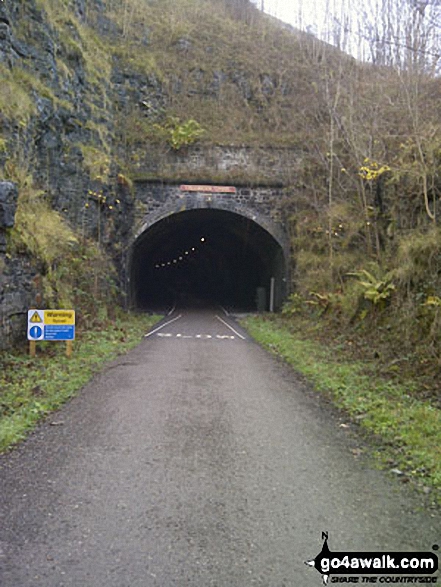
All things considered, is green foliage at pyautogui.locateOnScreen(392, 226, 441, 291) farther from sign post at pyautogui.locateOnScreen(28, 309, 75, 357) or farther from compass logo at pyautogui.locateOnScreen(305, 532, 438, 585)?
compass logo at pyautogui.locateOnScreen(305, 532, 438, 585)

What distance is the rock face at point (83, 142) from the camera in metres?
11.8

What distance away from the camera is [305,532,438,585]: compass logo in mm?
3213

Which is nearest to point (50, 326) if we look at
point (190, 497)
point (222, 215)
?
point (190, 497)

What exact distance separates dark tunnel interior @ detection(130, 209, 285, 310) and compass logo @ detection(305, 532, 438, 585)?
64.6 ft

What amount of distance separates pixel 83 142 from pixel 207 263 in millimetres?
26709

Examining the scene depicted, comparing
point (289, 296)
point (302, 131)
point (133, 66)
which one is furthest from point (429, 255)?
point (133, 66)

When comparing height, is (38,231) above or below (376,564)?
above

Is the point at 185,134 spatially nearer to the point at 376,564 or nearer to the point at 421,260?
the point at 421,260

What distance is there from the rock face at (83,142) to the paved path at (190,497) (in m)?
4.85

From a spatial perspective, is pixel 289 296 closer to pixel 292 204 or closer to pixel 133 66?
pixel 292 204

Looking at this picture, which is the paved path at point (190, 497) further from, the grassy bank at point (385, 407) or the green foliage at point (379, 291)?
the green foliage at point (379, 291)

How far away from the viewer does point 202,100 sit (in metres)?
27.1

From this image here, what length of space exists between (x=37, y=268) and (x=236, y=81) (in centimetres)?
2099

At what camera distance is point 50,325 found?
1034cm
